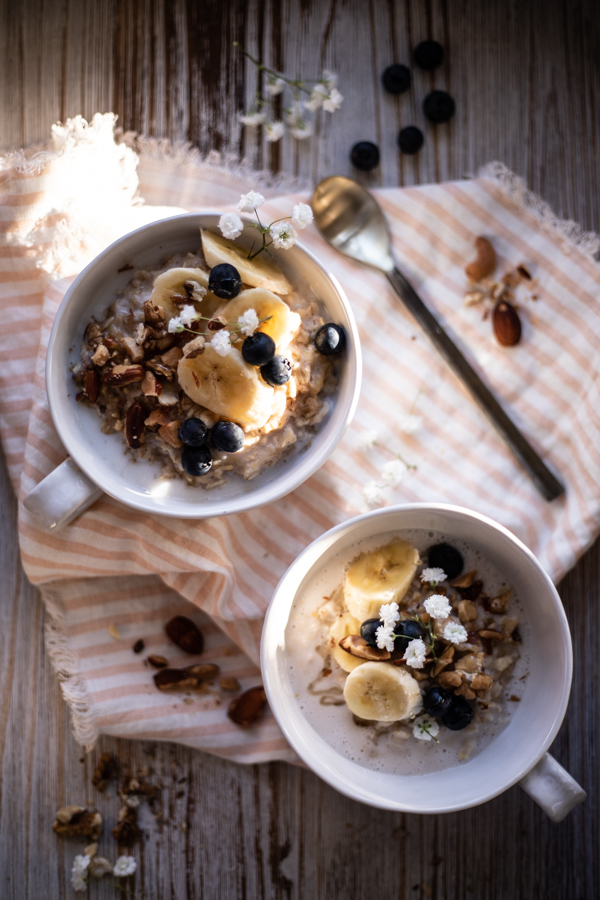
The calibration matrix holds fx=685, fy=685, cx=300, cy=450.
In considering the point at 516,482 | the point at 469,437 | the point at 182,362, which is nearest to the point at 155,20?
the point at 182,362

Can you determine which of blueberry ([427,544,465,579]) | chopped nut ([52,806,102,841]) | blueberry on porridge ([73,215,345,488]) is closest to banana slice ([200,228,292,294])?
blueberry on porridge ([73,215,345,488])

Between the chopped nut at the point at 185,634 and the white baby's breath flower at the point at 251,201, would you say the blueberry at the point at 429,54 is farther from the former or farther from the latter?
the chopped nut at the point at 185,634

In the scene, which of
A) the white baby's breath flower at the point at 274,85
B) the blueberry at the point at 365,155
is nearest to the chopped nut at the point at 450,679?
the blueberry at the point at 365,155

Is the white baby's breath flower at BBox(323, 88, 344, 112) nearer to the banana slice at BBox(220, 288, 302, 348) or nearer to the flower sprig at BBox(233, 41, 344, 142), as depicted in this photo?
the flower sprig at BBox(233, 41, 344, 142)

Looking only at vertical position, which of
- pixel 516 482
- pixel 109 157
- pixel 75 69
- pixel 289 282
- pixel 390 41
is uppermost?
pixel 390 41

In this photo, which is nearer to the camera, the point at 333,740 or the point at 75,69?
the point at 333,740

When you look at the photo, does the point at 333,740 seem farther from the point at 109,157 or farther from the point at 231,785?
the point at 109,157
